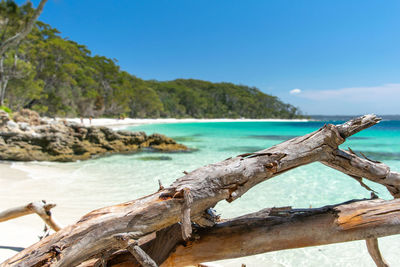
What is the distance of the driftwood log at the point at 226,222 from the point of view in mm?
1513

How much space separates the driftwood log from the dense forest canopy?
64.6ft

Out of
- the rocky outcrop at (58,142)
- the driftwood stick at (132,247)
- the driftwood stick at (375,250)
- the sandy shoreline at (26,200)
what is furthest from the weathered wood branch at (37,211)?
the rocky outcrop at (58,142)

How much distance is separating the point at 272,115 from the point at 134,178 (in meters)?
109

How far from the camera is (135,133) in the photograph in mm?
16312

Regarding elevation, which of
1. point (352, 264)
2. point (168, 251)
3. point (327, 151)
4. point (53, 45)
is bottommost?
point (352, 264)

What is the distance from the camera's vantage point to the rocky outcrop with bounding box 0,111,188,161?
1093 cm

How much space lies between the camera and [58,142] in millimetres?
11820

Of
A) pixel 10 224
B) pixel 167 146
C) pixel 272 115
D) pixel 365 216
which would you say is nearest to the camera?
pixel 365 216

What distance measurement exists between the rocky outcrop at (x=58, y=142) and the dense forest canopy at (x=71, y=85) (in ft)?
29.9

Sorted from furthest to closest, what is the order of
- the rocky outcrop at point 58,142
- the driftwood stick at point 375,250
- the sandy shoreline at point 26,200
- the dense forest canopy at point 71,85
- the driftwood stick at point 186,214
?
the dense forest canopy at point 71,85, the rocky outcrop at point 58,142, the sandy shoreline at point 26,200, the driftwood stick at point 375,250, the driftwood stick at point 186,214

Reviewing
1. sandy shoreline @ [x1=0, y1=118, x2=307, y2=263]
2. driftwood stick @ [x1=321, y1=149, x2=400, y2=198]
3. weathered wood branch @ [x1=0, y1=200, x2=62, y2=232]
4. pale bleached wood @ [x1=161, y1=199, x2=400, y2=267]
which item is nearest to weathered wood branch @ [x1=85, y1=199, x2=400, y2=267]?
pale bleached wood @ [x1=161, y1=199, x2=400, y2=267]

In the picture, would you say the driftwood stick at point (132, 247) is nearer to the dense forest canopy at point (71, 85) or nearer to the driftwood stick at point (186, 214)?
the driftwood stick at point (186, 214)

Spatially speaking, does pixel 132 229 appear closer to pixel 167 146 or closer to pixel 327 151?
pixel 327 151

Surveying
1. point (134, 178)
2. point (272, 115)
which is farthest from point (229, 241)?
point (272, 115)
